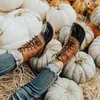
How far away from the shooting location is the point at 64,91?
2256mm

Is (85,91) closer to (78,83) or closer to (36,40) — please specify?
(78,83)

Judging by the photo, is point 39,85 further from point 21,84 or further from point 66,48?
point 66,48

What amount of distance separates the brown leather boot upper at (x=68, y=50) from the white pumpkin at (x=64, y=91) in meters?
0.17

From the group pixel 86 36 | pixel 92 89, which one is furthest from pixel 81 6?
pixel 92 89

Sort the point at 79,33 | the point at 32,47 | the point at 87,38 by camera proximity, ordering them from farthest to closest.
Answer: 1. the point at 87,38
2. the point at 79,33
3. the point at 32,47

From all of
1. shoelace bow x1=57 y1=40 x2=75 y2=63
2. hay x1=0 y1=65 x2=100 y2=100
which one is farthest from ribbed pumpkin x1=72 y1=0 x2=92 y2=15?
hay x1=0 y1=65 x2=100 y2=100

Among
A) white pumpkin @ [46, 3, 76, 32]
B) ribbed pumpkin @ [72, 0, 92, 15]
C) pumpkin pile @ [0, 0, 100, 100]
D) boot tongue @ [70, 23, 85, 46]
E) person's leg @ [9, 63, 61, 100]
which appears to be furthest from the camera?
ribbed pumpkin @ [72, 0, 92, 15]

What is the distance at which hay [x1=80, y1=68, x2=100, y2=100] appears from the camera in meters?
2.41

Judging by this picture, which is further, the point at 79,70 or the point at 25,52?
the point at 79,70

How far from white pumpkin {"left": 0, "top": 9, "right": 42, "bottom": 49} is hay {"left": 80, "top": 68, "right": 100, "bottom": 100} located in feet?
1.92

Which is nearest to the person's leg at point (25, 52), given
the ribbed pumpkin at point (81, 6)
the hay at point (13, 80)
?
the hay at point (13, 80)

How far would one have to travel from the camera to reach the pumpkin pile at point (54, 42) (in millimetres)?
2316

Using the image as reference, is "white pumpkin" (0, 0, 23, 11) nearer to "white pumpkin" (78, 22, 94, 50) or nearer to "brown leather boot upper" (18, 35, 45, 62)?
"brown leather boot upper" (18, 35, 45, 62)

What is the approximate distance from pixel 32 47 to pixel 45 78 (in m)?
0.32
